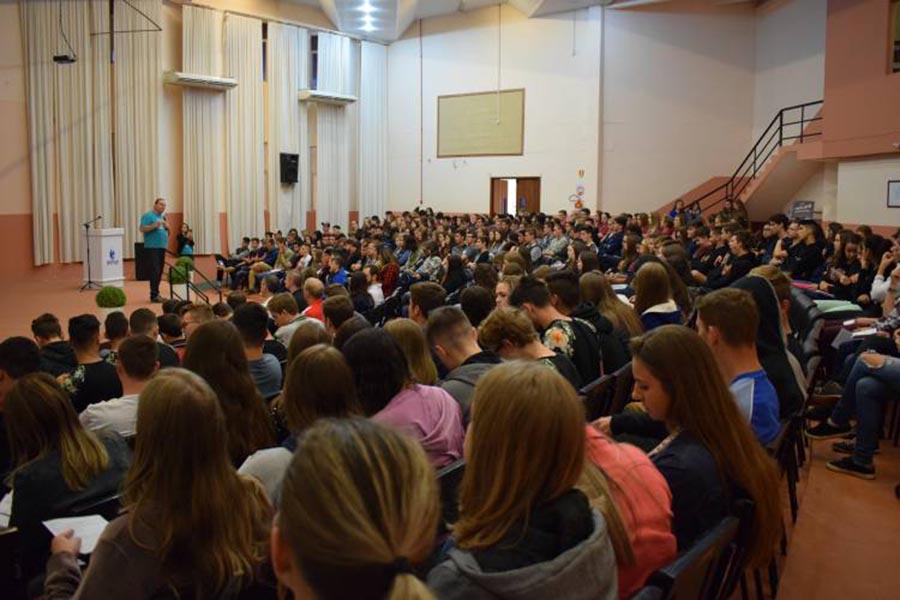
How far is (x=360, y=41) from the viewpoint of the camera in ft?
62.9

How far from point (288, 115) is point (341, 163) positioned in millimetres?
1936

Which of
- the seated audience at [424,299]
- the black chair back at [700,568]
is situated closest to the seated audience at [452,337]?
the black chair back at [700,568]

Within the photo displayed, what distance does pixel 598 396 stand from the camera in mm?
3666

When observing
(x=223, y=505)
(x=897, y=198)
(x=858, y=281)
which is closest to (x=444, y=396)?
(x=223, y=505)

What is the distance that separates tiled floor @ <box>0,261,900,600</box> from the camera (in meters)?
3.31

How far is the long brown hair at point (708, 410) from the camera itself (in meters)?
2.20

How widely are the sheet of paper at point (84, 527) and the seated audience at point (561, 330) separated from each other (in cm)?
231

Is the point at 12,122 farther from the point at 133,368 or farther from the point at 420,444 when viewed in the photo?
the point at 420,444

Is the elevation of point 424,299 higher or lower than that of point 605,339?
higher

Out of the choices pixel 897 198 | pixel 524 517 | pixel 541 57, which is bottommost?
pixel 524 517

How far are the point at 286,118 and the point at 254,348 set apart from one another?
14.5m

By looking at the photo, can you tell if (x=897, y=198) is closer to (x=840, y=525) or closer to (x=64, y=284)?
(x=840, y=525)

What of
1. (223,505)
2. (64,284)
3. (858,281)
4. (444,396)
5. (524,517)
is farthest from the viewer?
(64,284)

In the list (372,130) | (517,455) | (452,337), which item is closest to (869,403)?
(452,337)
